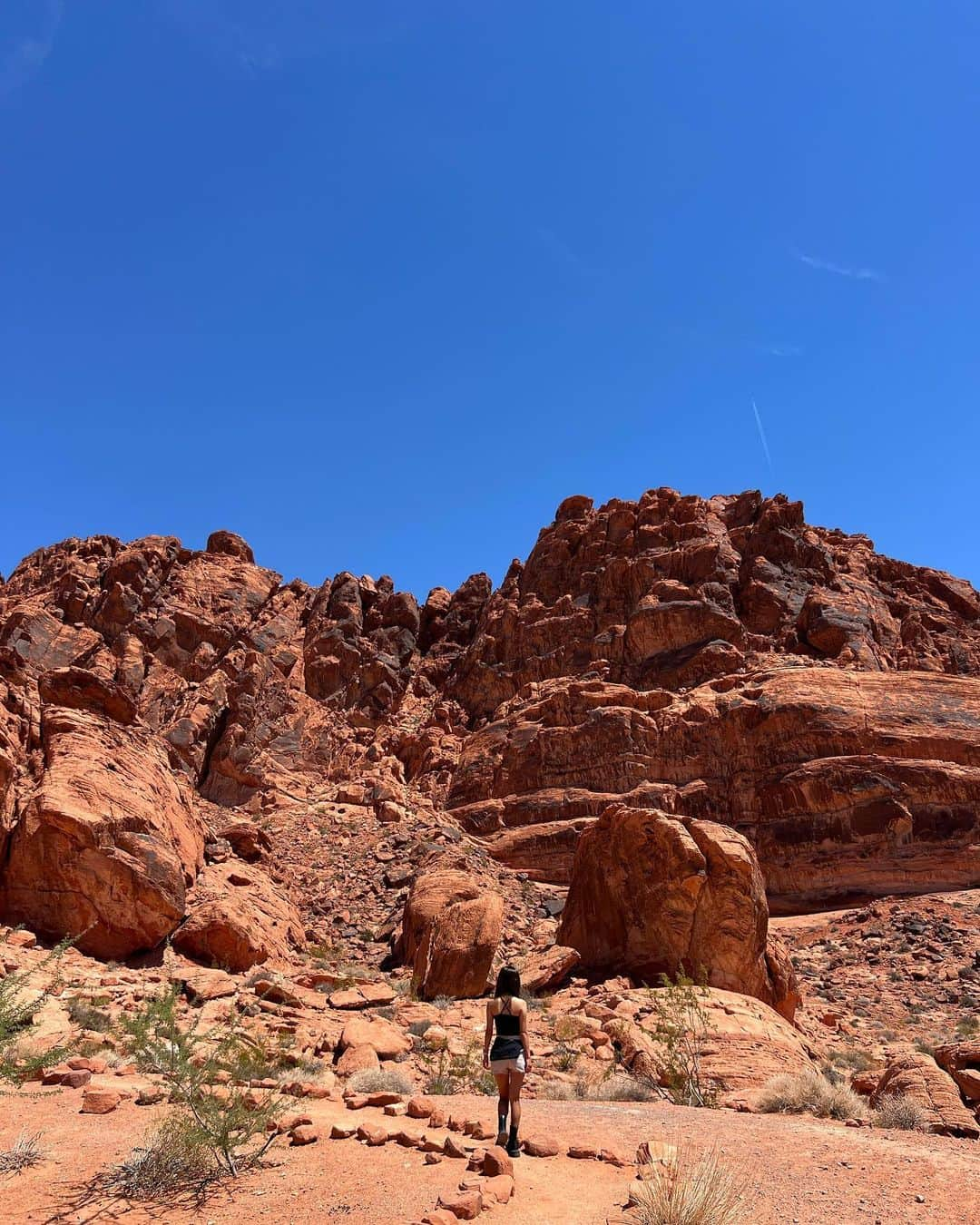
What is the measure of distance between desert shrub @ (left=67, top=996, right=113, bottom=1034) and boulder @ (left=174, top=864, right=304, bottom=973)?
442 cm

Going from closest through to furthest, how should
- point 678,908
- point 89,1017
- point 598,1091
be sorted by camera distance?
point 598,1091 → point 89,1017 → point 678,908

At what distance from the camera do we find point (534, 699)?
1848 inches

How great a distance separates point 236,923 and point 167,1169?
11641 mm

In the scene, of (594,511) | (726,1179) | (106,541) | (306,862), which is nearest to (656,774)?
(306,862)

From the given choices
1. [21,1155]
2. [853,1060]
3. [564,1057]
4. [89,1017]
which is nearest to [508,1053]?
[21,1155]

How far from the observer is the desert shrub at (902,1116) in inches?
327

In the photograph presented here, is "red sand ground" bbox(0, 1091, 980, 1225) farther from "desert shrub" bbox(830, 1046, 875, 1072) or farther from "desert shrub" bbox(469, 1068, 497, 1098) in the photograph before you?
"desert shrub" bbox(830, 1046, 875, 1072)

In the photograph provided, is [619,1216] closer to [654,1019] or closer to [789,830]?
[654,1019]

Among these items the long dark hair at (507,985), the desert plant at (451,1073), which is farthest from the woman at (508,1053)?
the desert plant at (451,1073)

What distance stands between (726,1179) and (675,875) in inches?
498

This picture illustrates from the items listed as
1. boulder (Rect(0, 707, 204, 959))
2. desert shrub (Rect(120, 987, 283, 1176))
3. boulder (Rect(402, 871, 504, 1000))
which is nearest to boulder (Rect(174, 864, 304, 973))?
boulder (Rect(0, 707, 204, 959))

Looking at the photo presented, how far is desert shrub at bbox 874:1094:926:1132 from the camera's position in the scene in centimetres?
830

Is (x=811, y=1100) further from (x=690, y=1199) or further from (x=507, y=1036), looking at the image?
(x=690, y=1199)

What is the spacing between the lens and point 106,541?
60.7 m
